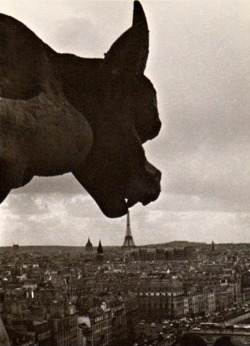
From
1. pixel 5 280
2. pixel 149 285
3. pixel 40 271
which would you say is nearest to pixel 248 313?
pixel 149 285

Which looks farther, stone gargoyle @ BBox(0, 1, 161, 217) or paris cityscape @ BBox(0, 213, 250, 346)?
paris cityscape @ BBox(0, 213, 250, 346)

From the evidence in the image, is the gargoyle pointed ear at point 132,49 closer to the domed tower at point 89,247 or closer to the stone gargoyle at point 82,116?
the stone gargoyle at point 82,116

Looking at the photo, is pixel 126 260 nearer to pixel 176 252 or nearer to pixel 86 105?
pixel 176 252

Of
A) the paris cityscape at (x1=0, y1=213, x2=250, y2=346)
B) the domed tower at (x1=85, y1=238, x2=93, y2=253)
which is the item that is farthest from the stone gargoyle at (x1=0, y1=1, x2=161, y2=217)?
the domed tower at (x1=85, y1=238, x2=93, y2=253)

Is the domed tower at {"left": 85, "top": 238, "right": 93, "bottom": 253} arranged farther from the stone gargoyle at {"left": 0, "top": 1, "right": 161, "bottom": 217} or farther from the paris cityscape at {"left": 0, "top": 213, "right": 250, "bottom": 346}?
the stone gargoyle at {"left": 0, "top": 1, "right": 161, "bottom": 217}

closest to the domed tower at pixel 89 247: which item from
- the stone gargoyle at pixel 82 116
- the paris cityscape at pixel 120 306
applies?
the paris cityscape at pixel 120 306

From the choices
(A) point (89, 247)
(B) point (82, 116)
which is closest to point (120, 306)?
(B) point (82, 116)

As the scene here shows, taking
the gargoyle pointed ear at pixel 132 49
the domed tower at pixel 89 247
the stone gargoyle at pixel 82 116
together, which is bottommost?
the stone gargoyle at pixel 82 116
